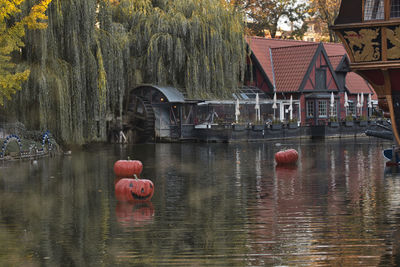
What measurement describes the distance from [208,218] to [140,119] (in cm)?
3769

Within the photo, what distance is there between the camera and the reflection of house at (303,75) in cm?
6197

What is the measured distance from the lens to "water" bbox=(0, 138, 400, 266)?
38.9ft

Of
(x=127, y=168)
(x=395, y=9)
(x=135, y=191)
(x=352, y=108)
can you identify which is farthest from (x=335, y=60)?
(x=135, y=191)

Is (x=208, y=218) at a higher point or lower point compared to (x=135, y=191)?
lower

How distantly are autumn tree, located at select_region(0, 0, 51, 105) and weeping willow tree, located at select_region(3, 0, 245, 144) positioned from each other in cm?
97

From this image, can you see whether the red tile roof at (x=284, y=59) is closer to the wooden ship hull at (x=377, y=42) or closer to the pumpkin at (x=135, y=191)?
the wooden ship hull at (x=377, y=42)

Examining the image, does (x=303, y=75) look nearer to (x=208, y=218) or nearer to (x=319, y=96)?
(x=319, y=96)

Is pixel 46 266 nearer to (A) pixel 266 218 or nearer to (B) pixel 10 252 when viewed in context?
(B) pixel 10 252

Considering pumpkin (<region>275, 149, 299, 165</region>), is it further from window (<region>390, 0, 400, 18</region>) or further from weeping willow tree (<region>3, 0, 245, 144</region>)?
weeping willow tree (<region>3, 0, 245, 144</region>)

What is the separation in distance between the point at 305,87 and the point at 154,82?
50.7 feet

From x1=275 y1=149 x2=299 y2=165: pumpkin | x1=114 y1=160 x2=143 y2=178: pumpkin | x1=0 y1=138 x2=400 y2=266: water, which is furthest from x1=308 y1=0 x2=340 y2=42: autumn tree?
x1=114 y1=160 x2=143 y2=178: pumpkin

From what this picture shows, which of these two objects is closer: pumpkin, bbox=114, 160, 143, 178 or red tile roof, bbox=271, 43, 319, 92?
pumpkin, bbox=114, 160, 143, 178

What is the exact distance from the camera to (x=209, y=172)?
27.3 metres

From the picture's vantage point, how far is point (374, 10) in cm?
2602
